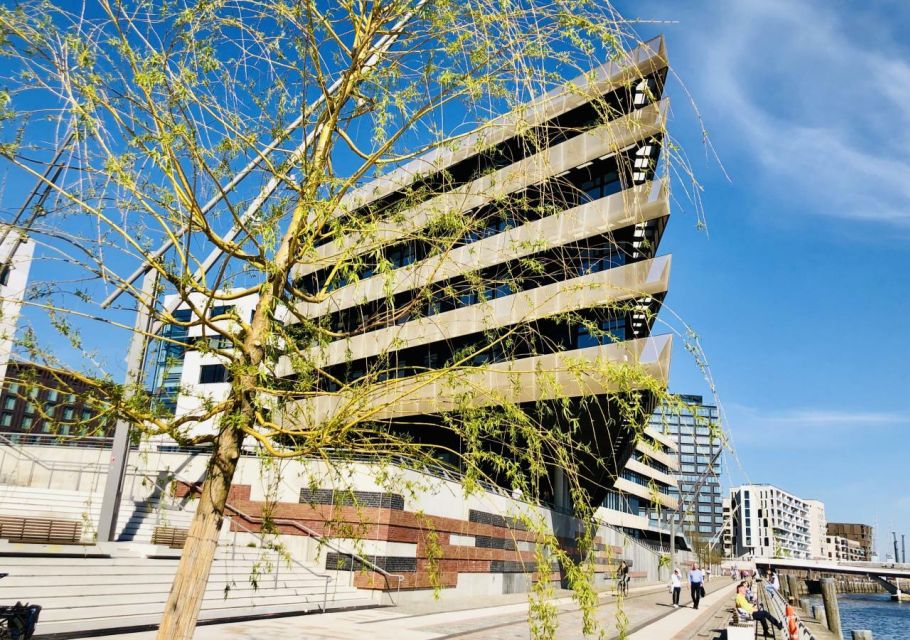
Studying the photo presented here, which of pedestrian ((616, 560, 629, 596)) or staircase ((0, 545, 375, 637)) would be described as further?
staircase ((0, 545, 375, 637))

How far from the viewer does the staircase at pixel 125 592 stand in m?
11.1

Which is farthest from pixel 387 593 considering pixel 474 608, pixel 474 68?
pixel 474 68

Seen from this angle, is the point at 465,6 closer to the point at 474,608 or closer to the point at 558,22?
the point at 558,22

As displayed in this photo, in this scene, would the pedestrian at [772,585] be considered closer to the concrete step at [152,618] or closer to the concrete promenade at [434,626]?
the concrete promenade at [434,626]

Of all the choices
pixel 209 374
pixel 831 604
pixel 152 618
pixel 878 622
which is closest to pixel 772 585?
pixel 831 604

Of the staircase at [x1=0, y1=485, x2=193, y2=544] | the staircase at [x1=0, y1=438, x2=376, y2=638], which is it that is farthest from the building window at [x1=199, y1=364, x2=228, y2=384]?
the staircase at [x1=0, y1=485, x2=193, y2=544]

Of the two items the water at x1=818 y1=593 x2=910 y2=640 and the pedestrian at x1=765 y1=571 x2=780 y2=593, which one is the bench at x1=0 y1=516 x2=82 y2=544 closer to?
the pedestrian at x1=765 y1=571 x2=780 y2=593

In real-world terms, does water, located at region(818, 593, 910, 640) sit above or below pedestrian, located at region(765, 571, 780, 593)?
below

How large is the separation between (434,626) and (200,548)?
11942mm

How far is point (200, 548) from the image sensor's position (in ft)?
15.3

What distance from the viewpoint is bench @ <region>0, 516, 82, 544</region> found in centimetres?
1382

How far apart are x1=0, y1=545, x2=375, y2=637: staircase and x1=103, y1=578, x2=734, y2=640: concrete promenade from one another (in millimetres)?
687

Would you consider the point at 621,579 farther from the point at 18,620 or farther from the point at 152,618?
the point at 152,618

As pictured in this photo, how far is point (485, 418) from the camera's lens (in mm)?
4918
